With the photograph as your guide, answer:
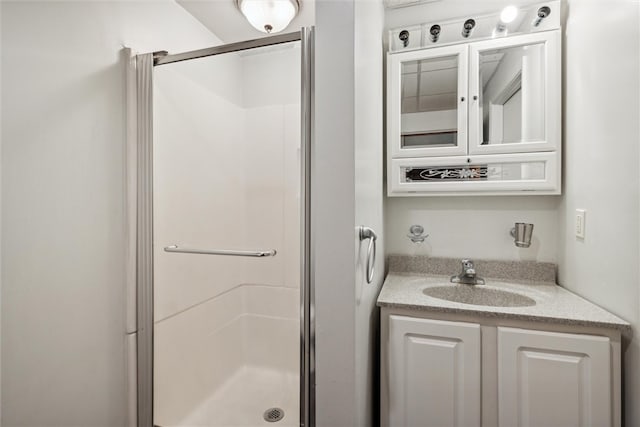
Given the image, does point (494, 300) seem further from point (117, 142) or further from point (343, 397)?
point (117, 142)

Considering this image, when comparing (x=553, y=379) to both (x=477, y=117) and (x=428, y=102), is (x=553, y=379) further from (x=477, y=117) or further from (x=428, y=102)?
(x=428, y=102)

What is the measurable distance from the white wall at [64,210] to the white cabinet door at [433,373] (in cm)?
122

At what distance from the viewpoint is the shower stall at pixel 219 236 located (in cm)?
134

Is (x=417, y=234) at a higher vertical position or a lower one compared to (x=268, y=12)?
lower

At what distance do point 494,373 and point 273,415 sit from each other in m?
0.97

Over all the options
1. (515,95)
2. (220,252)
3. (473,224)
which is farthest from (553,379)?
(220,252)

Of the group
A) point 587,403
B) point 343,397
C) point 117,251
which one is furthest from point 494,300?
point 117,251

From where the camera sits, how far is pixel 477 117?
5.22 feet

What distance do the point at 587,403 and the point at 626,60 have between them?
4.03ft

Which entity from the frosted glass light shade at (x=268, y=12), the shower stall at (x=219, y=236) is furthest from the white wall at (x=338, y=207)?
the frosted glass light shade at (x=268, y=12)

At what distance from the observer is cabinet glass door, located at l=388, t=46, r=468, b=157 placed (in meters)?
1.62

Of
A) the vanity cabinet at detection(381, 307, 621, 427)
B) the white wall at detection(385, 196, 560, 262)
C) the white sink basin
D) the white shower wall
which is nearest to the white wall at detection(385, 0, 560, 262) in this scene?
the white wall at detection(385, 196, 560, 262)

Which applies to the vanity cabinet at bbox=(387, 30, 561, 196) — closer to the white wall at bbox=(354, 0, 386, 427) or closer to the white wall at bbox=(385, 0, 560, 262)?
the white wall at bbox=(385, 0, 560, 262)

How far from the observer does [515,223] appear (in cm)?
166
